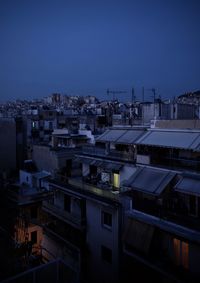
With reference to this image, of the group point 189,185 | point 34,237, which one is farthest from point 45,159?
point 189,185

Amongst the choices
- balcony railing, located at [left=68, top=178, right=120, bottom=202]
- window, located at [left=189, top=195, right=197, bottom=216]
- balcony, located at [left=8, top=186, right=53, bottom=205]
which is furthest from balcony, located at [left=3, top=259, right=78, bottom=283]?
balcony, located at [left=8, top=186, right=53, bottom=205]

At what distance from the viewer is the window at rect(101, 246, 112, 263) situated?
50.6ft

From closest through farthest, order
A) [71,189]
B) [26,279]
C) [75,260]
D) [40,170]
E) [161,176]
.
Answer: [26,279]
[161,176]
[75,260]
[71,189]
[40,170]

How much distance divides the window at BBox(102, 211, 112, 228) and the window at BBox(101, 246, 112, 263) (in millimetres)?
1256

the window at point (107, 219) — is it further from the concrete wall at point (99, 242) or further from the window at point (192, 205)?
the window at point (192, 205)

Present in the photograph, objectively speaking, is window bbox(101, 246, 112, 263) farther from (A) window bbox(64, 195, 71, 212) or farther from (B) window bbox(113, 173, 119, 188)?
(A) window bbox(64, 195, 71, 212)

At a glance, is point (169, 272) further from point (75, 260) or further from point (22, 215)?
point (22, 215)

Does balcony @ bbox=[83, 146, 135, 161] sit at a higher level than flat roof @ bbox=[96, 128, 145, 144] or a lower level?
lower

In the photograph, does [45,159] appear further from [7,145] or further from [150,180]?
[150,180]

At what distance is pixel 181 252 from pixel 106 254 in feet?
17.6

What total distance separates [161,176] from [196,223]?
2567 millimetres

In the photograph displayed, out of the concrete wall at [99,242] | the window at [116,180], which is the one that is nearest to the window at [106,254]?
the concrete wall at [99,242]

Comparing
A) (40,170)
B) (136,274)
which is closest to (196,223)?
(136,274)

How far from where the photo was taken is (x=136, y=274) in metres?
14.8
